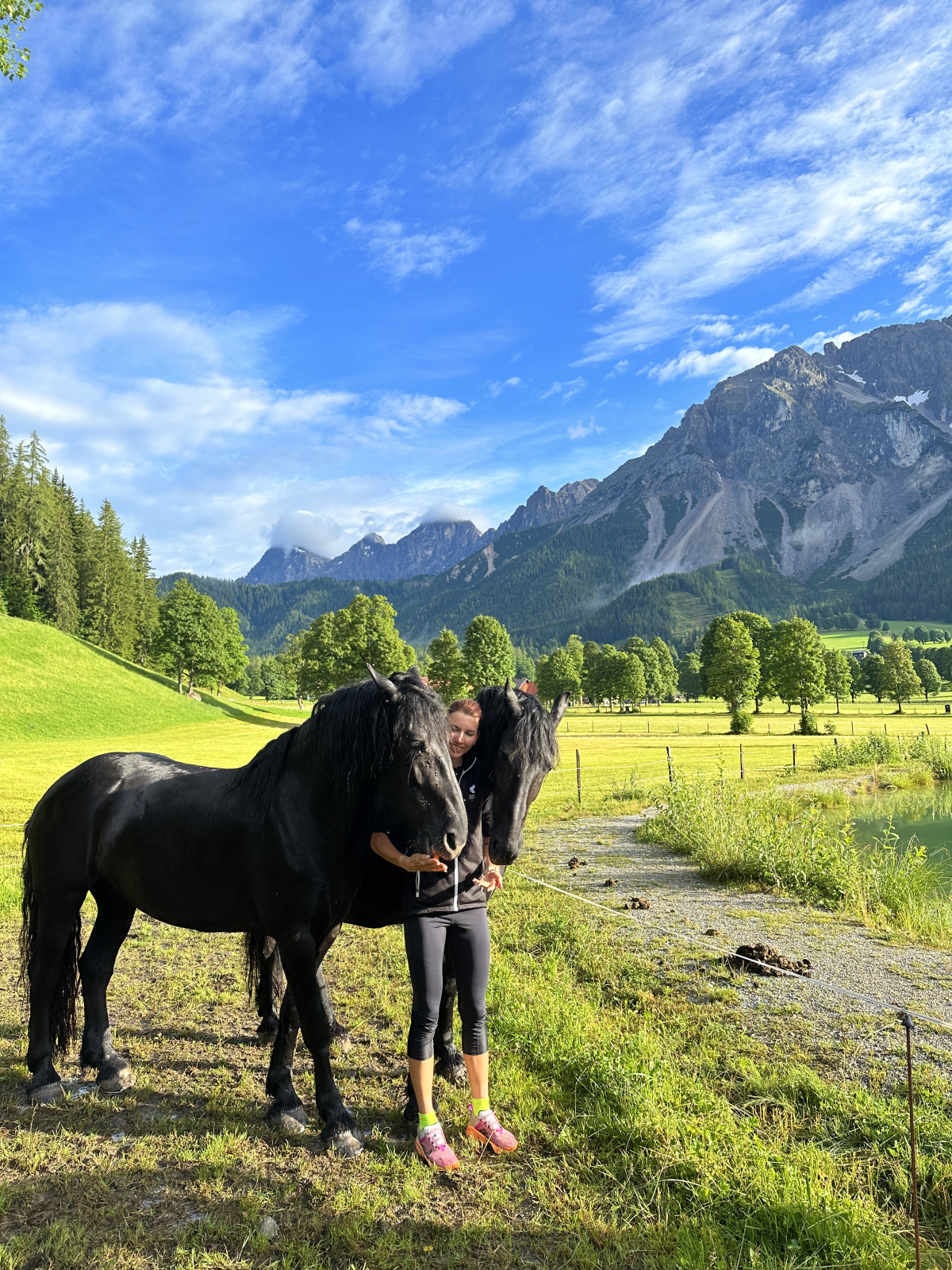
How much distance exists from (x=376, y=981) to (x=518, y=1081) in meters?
2.13

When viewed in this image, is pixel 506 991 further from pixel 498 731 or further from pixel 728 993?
pixel 498 731

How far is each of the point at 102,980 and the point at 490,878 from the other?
314 centimetres

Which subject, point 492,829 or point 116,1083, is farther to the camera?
point 116,1083

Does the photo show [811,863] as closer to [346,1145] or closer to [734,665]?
[346,1145]

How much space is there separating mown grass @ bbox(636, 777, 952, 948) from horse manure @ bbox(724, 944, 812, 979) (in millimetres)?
2252

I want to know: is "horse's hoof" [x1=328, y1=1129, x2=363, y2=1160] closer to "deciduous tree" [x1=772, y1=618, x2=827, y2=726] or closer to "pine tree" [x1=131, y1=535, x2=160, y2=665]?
"deciduous tree" [x1=772, y1=618, x2=827, y2=726]

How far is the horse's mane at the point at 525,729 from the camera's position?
388 centimetres

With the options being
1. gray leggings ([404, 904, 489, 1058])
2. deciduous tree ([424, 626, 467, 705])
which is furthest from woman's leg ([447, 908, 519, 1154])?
deciduous tree ([424, 626, 467, 705])

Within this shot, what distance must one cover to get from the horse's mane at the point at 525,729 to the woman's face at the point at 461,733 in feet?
0.23

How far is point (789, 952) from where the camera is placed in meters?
6.66

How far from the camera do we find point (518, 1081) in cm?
406

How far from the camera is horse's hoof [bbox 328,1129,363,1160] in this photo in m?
3.52

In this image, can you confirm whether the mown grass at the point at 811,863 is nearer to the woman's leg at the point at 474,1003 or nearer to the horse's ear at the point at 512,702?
the woman's leg at the point at 474,1003

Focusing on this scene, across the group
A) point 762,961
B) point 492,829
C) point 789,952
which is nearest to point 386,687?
point 492,829
